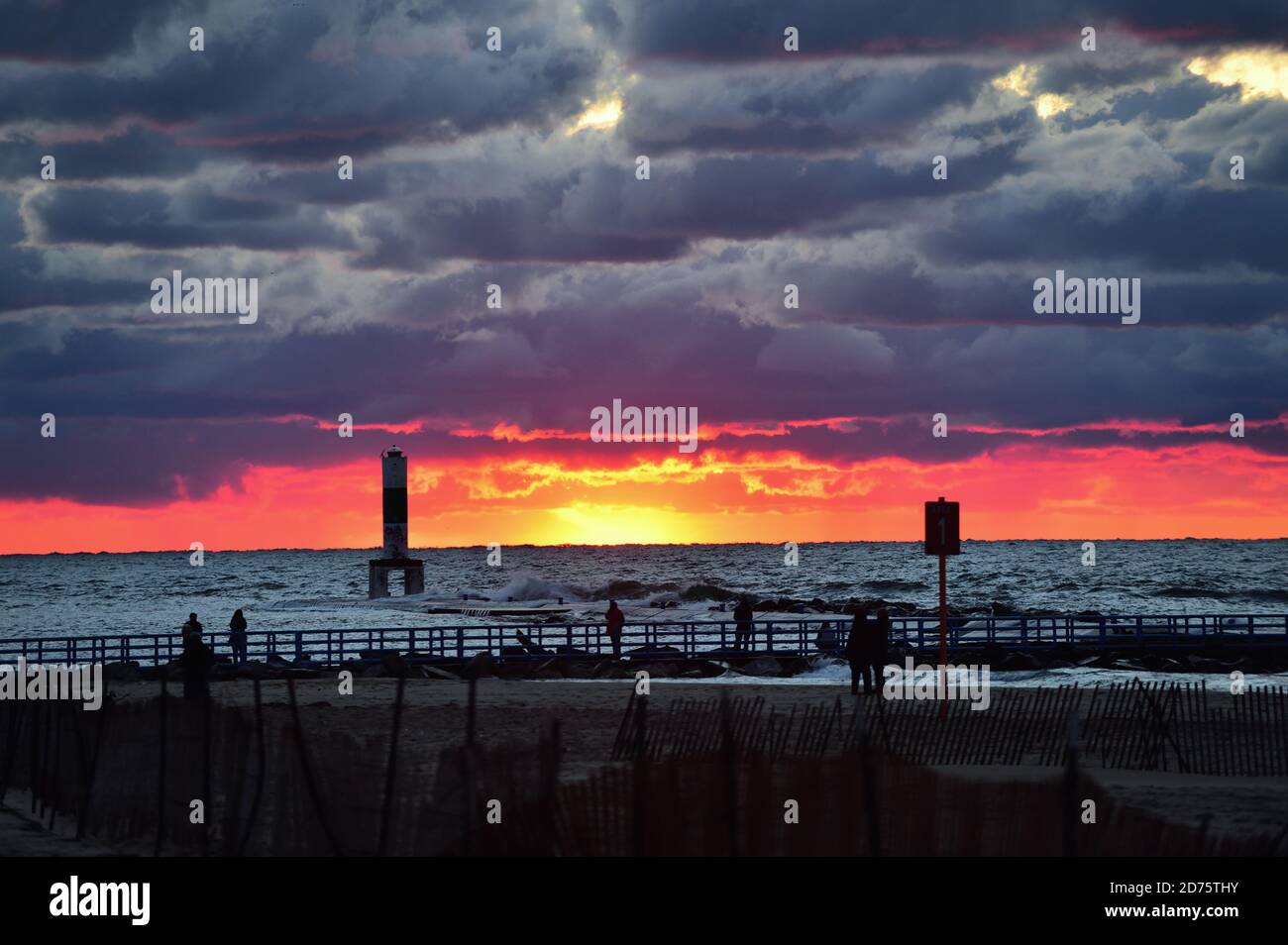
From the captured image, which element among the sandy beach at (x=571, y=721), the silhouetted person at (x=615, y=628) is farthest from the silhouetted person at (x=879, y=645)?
the silhouetted person at (x=615, y=628)

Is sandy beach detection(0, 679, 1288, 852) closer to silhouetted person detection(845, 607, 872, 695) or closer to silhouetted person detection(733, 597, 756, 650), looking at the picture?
silhouetted person detection(845, 607, 872, 695)

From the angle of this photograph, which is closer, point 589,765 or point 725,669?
point 589,765

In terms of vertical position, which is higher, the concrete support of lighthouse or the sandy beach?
the concrete support of lighthouse

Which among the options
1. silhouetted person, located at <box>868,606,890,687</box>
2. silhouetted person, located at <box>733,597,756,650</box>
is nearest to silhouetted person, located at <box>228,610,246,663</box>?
silhouetted person, located at <box>733,597,756,650</box>

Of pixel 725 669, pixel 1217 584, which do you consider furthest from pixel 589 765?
pixel 1217 584

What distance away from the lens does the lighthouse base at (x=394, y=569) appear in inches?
3273

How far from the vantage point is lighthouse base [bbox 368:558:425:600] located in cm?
8312

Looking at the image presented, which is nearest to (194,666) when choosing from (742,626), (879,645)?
(879,645)

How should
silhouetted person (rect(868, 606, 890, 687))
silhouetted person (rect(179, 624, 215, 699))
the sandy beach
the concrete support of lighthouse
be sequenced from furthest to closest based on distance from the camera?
the concrete support of lighthouse, silhouetted person (rect(868, 606, 890, 687)), silhouetted person (rect(179, 624, 215, 699)), the sandy beach

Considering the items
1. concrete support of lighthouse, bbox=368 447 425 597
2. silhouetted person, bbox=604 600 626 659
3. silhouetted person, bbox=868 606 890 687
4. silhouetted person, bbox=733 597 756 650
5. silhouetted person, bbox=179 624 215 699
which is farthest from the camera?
concrete support of lighthouse, bbox=368 447 425 597

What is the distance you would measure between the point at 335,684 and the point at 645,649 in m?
10.1
